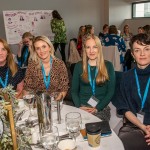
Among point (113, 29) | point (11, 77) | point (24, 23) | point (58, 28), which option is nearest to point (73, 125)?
point (11, 77)

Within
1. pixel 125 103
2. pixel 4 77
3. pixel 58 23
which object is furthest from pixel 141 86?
pixel 58 23

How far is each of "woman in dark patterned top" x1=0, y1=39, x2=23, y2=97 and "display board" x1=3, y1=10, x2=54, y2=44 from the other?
447 cm

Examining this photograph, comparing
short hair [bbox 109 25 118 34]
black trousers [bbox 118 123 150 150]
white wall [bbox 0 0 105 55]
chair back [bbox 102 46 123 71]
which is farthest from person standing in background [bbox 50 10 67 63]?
black trousers [bbox 118 123 150 150]

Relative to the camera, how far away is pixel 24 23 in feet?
22.9

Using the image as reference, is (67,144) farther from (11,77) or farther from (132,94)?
(11,77)

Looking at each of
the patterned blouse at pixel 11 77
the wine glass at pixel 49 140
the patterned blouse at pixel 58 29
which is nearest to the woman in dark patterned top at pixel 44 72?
the patterned blouse at pixel 11 77

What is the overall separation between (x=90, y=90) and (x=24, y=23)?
17.3 feet

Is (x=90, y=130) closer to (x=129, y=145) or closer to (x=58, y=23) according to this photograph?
(x=129, y=145)

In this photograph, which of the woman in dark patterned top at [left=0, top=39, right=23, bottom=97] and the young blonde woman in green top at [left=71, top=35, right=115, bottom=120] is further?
the woman in dark patterned top at [left=0, top=39, right=23, bottom=97]

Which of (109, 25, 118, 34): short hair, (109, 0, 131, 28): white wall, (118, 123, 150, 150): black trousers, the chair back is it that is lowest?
(118, 123, 150, 150): black trousers

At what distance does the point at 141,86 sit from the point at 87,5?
7.10 m

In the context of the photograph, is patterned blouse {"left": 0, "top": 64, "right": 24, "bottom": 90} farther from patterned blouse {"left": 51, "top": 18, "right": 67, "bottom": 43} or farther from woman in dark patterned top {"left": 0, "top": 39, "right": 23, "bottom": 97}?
patterned blouse {"left": 51, "top": 18, "right": 67, "bottom": 43}

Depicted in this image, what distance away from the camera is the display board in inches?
262

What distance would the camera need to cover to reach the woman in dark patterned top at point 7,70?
238 centimetres
